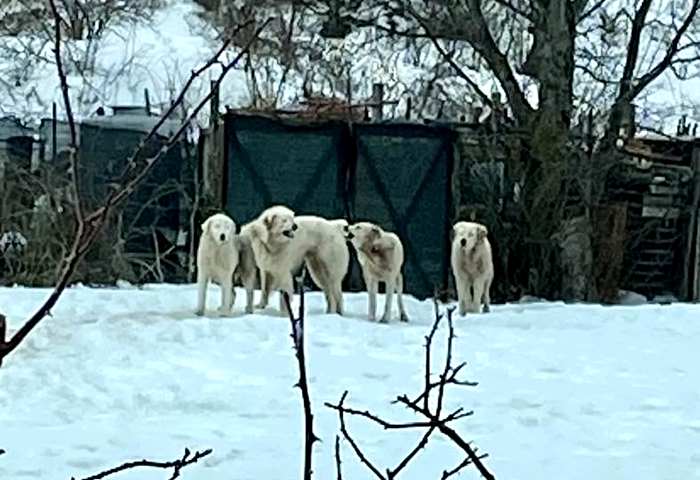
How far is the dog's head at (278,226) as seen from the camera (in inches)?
348

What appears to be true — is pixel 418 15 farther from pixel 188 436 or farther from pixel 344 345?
pixel 188 436

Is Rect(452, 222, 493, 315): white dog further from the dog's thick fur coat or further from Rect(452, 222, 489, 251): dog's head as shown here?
the dog's thick fur coat

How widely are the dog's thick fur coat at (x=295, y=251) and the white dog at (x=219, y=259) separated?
193mm

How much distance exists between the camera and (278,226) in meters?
8.84

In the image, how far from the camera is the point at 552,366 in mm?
7398

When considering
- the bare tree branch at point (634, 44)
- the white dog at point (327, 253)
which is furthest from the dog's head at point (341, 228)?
the bare tree branch at point (634, 44)

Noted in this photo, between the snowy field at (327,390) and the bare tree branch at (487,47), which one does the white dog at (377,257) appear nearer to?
the snowy field at (327,390)

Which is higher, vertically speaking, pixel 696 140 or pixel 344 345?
pixel 696 140

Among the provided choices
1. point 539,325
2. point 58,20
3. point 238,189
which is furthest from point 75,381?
point 238,189

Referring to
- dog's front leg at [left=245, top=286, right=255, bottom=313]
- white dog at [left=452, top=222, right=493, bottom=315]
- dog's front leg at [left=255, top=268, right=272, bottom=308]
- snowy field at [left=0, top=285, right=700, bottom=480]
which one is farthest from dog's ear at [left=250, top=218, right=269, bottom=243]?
white dog at [left=452, top=222, right=493, bottom=315]

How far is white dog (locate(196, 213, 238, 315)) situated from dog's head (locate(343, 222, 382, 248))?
0.75 m

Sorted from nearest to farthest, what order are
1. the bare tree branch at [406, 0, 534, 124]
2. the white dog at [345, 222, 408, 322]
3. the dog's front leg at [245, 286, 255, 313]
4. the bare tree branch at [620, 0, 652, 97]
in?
the dog's front leg at [245, 286, 255, 313], the white dog at [345, 222, 408, 322], the bare tree branch at [406, 0, 534, 124], the bare tree branch at [620, 0, 652, 97]

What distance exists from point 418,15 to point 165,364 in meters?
9.52

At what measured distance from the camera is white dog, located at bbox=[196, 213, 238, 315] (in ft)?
29.0
